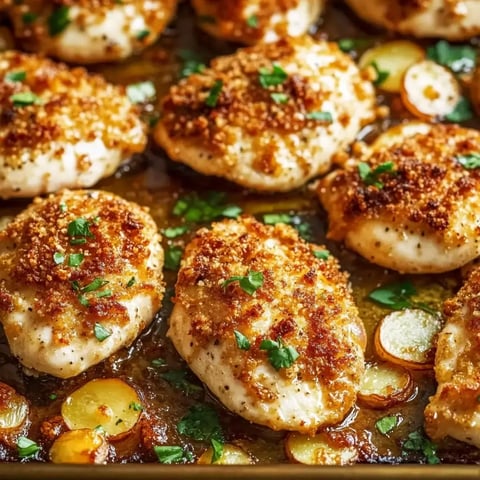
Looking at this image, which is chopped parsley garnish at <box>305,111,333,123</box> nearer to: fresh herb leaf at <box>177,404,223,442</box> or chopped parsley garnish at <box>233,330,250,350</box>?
chopped parsley garnish at <box>233,330,250,350</box>

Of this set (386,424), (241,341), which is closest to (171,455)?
(241,341)

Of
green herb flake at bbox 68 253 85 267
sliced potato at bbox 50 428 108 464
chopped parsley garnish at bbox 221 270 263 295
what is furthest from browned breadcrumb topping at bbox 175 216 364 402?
Result: sliced potato at bbox 50 428 108 464

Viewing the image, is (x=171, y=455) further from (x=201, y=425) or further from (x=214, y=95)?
(x=214, y=95)

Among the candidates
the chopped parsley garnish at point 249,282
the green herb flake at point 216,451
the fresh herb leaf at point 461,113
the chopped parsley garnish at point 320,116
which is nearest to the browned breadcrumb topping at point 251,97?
the chopped parsley garnish at point 320,116

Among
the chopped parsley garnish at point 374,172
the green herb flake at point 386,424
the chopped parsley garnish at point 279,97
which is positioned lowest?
the green herb flake at point 386,424

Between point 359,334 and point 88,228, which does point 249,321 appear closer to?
point 359,334

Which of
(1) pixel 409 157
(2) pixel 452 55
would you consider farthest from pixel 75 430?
(2) pixel 452 55

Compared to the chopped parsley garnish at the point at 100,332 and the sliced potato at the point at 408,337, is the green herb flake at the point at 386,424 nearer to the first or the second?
the sliced potato at the point at 408,337
